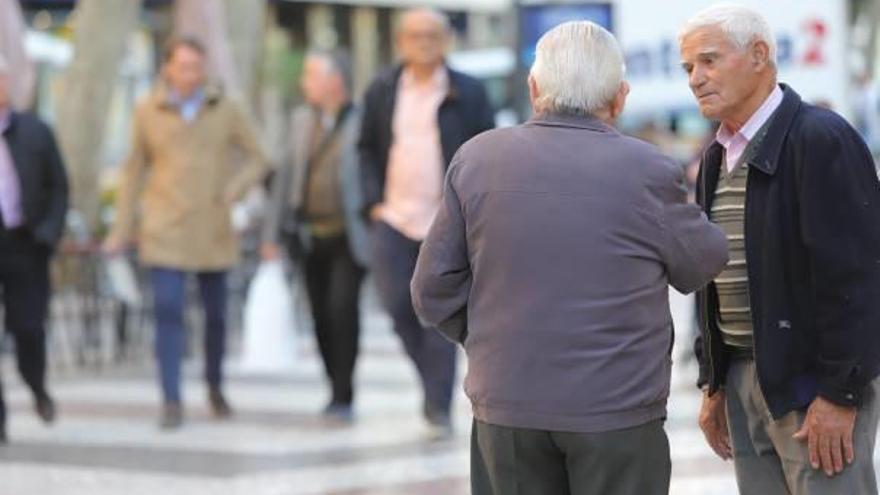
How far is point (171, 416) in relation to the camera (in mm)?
10625

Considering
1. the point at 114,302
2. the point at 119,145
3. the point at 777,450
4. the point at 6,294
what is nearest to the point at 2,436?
the point at 6,294

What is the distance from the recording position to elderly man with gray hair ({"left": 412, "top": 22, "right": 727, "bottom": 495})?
4.38 metres

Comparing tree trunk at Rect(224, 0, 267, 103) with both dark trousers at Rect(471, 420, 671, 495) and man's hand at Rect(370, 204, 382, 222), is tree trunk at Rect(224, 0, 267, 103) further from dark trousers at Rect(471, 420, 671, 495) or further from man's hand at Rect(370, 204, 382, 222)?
dark trousers at Rect(471, 420, 671, 495)

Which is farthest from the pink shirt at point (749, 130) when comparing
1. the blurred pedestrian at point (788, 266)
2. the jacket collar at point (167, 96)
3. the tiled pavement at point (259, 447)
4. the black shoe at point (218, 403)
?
the black shoe at point (218, 403)

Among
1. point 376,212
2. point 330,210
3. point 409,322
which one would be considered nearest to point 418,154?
point 376,212

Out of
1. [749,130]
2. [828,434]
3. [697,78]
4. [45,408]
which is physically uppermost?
[697,78]

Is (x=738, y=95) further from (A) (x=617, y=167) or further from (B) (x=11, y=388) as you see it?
(B) (x=11, y=388)

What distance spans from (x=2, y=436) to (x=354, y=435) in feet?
5.69

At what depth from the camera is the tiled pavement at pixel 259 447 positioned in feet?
28.0

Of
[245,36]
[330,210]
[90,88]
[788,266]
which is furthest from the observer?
[245,36]

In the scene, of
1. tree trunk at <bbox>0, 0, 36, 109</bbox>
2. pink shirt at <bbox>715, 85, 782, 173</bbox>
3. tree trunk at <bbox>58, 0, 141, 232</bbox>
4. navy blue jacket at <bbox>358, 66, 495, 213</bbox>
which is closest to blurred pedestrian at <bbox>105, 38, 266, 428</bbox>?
navy blue jacket at <bbox>358, 66, 495, 213</bbox>

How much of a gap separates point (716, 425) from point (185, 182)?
5865 millimetres

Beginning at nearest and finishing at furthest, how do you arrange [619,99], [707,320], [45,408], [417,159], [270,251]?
[619,99] → [707,320] → [417,159] → [45,408] → [270,251]

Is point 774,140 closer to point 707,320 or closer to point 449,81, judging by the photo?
point 707,320
